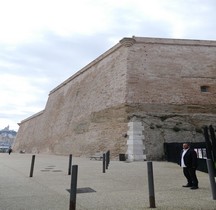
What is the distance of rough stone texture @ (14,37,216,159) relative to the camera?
14.7 metres

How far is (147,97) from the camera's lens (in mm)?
15812

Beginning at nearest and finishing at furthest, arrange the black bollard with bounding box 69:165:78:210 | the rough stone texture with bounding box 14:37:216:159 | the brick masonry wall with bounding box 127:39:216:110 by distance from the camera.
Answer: the black bollard with bounding box 69:165:78:210 → the rough stone texture with bounding box 14:37:216:159 → the brick masonry wall with bounding box 127:39:216:110

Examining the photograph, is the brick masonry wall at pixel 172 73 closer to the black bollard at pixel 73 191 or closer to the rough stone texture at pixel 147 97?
the rough stone texture at pixel 147 97

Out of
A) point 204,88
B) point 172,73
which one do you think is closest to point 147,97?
point 172,73

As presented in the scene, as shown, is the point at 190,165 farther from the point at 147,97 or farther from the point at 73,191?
the point at 147,97

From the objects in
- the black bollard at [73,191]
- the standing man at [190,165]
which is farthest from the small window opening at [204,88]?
the black bollard at [73,191]

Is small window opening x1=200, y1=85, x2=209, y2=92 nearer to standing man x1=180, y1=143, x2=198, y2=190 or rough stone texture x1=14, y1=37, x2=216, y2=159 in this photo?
rough stone texture x1=14, y1=37, x2=216, y2=159

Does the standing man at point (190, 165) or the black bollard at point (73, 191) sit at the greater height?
the standing man at point (190, 165)

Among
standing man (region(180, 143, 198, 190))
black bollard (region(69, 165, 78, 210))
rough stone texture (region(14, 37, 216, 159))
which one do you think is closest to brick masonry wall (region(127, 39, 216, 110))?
rough stone texture (region(14, 37, 216, 159))

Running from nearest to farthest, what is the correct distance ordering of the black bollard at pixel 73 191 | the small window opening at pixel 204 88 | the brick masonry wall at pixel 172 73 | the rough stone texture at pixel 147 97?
the black bollard at pixel 73 191 → the rough stone texture at pixel 147 97 → the brick masonry wall at pixel 172 73 → the small window opening at pixel 204 88

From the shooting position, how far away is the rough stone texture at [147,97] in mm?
14672

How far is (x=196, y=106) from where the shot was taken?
51.6 feet

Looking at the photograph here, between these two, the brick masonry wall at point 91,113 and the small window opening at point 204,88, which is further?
the small window opening at point 204,88

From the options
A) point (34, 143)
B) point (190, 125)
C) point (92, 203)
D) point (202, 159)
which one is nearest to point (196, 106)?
point (190, 125)
